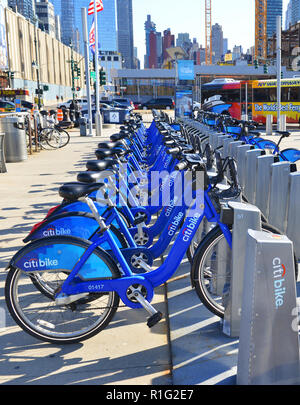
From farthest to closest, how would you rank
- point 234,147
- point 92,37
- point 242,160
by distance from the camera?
point 92,37, point 234,147, point 242,160

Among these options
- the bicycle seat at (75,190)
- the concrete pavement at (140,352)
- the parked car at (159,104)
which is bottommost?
the concrete pavement at (140,352)

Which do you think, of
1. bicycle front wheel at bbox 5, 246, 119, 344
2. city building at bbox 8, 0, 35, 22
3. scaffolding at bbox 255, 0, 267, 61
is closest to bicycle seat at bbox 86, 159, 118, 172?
bicycle front wheel at bbox 5, 246, 119, 344

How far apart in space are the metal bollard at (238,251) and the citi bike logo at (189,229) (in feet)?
1.11

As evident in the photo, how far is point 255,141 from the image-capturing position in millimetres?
8203

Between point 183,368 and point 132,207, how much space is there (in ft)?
7.61

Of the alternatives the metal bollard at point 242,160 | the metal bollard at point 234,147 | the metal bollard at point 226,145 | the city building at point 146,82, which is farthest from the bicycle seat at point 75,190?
the city building at point 146,82

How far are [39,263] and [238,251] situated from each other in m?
1.32

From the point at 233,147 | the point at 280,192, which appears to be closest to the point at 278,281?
the point at 280,192

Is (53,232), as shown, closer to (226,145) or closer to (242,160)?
(242,160)

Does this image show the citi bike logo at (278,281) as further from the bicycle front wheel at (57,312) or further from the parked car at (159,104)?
the parked car at (159,104)

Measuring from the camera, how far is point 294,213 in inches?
187

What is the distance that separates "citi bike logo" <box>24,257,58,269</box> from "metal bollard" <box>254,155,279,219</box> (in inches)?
125

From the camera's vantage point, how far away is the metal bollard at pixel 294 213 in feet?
15.4

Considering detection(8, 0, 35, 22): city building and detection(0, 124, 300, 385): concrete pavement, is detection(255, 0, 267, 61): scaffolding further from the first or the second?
detection(0, 124, 300, 385): concrete pavement
